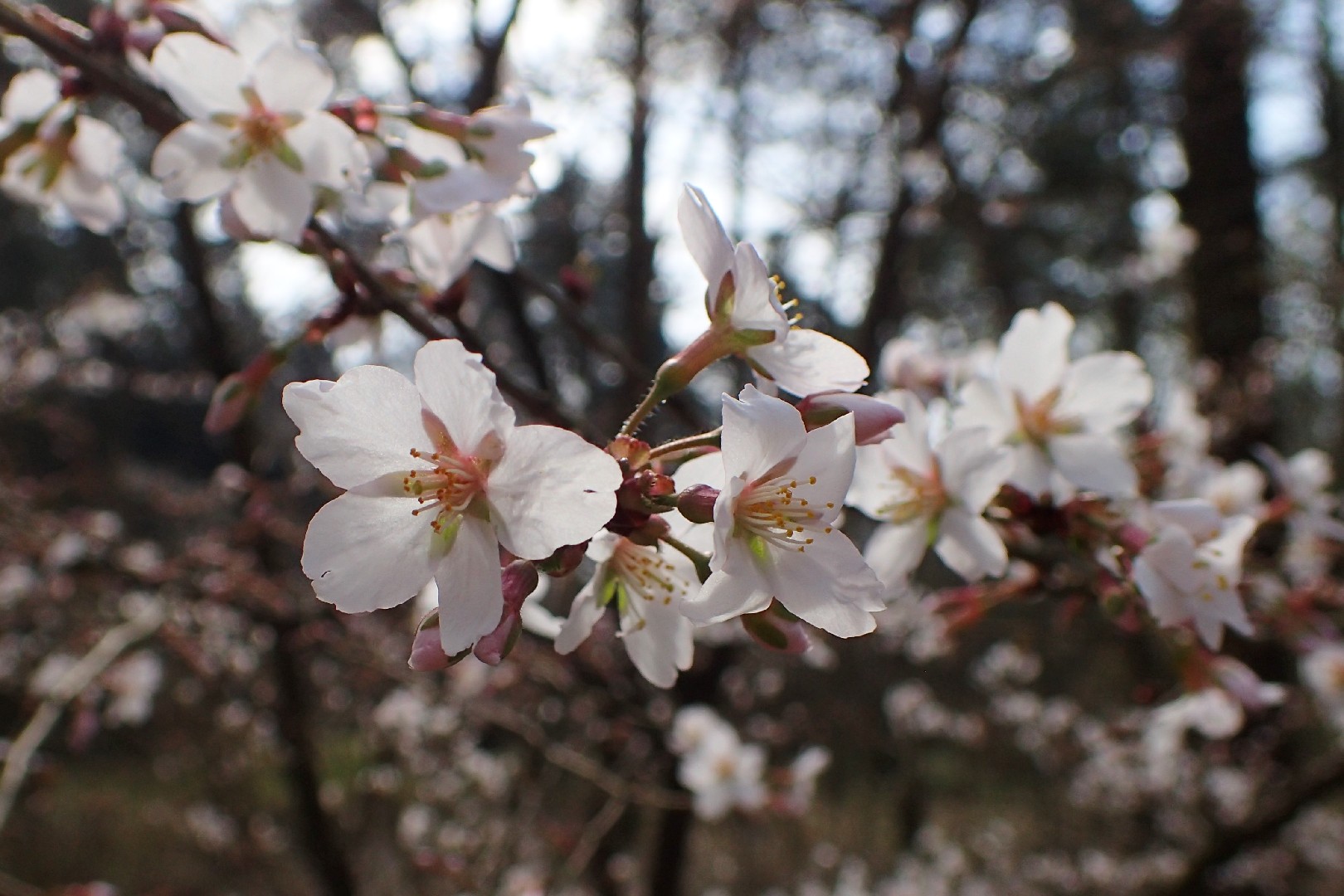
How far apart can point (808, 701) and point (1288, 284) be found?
11.3ft

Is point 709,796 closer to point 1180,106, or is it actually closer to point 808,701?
point 808,701

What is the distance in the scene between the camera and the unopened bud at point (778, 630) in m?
0.79

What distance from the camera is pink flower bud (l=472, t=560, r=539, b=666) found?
73 cm

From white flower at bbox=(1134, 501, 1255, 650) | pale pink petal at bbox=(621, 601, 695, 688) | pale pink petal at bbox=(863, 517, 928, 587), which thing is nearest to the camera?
pale pink petal at bbox=(621, 601, 695, 688)

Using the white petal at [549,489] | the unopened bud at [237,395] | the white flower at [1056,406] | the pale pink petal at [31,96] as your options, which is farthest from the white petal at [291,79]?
the white flower at [1056,406]

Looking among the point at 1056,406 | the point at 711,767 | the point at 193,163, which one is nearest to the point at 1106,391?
the point at 1056,406

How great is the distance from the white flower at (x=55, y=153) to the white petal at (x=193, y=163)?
0.29 metres

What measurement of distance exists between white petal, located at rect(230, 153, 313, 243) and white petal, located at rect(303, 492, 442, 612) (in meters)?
0.48

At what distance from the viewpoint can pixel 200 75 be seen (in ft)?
3.70

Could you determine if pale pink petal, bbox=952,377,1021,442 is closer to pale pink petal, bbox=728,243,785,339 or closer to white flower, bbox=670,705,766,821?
pale pink petal, bbox=728,243,785,339

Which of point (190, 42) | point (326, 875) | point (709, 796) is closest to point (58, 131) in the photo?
point (190, 42)

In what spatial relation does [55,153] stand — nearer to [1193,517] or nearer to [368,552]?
[368,552]

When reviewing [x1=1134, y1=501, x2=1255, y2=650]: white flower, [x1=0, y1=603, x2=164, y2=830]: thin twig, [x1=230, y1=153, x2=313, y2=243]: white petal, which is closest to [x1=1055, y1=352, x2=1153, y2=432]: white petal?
[x1=1134, y1=501, x2=1255, y2=650]: white flower

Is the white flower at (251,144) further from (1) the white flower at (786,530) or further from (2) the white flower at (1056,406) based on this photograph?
(2) the white flower at (1056,406)
